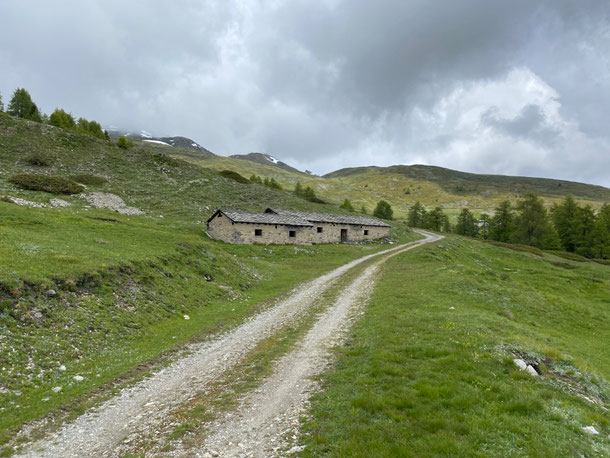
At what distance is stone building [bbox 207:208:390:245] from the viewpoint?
162ft

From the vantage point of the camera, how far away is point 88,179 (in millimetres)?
61844

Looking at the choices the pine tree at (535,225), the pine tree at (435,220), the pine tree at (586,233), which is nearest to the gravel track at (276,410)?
the pine tree at (535,225)

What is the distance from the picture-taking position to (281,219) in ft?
177

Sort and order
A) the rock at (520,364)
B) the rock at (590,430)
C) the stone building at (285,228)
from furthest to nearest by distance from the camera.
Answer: the stone building at (285,228) → the rock at (520,364) → the rock at (590,430)

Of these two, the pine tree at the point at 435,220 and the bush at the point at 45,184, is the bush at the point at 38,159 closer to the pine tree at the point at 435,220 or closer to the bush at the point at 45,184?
the bush at the point at 45,184

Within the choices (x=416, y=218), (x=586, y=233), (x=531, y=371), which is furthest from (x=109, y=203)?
(x=586, y=233)

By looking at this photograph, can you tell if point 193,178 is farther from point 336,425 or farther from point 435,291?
→ point 336,425

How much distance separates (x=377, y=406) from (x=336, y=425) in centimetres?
132

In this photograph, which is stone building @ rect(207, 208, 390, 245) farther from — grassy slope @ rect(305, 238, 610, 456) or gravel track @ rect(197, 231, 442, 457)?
gravel track @ rect(197, 231, 442, 457)

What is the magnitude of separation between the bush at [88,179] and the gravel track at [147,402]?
59.2 metres

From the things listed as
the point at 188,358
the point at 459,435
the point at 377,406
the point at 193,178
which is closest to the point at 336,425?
the point at 377,406

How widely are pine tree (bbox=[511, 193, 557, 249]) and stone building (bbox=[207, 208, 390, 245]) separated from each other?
3846 cm

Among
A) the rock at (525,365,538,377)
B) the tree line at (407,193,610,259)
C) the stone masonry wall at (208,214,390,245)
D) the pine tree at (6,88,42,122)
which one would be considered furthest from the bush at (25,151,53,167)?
the tree line at (407,193,610,259)

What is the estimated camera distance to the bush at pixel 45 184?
165 ft
